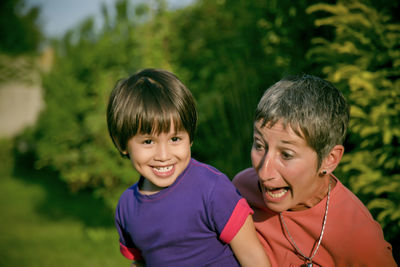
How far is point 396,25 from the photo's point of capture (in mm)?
2441

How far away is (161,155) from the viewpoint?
1.79 m

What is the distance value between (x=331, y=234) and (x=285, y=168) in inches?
15.0

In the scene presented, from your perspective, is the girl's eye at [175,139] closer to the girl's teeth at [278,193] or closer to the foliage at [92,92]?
the girl's teeth at [278,193]

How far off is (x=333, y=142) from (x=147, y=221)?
1013 millimetres

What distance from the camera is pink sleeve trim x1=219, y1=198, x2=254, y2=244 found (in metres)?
1.65

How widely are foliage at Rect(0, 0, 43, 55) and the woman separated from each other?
14911mm

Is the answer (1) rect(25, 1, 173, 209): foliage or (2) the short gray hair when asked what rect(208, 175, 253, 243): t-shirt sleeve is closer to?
(2) the short gray hair

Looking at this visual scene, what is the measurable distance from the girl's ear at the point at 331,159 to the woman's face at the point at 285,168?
5cm

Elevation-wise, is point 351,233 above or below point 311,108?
below

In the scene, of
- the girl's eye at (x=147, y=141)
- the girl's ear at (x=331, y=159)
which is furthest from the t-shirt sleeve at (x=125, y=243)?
the girl's ear at (x=331, y=159)

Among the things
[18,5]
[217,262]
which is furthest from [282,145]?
[18,5]

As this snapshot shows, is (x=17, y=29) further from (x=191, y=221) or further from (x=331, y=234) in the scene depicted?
(x=331, y=234)

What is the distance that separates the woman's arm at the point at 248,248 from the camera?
66.1 inches

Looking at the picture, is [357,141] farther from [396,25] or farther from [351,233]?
[351,233]
